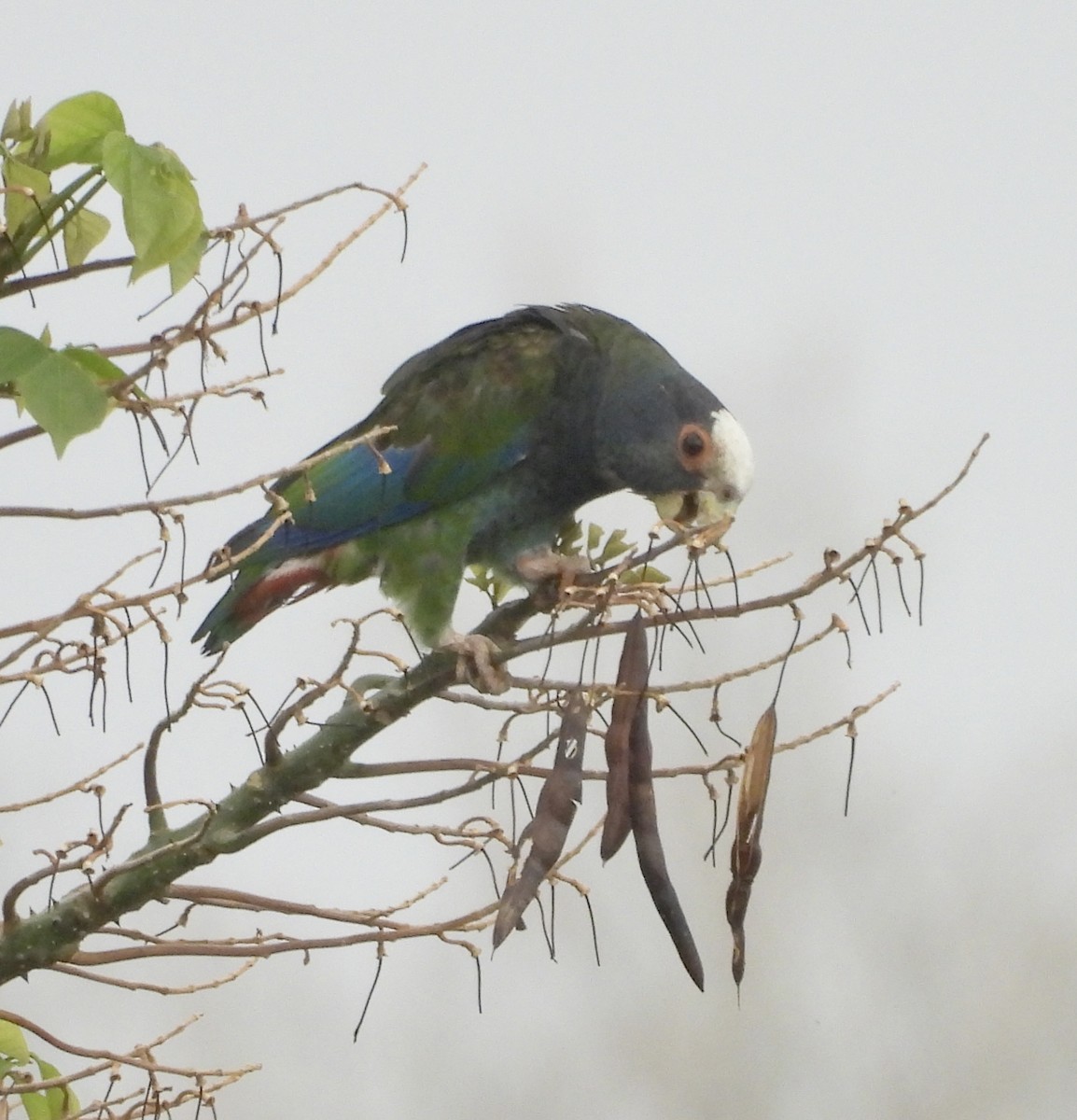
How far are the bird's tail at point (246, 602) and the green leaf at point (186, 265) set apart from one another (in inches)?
38.9

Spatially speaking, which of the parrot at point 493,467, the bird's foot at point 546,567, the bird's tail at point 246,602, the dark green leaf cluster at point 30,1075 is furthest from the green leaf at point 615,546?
the dark green leaf cluster at point 30,1075

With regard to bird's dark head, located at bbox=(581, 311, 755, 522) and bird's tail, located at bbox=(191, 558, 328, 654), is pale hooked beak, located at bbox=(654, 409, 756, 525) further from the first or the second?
bird's tail, located at bbox=(191, 558, 328, 654)

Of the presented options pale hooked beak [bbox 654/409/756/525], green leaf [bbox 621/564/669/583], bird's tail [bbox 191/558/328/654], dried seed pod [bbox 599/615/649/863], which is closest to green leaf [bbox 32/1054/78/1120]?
dried seed pod [bbox 599/615/649/863]

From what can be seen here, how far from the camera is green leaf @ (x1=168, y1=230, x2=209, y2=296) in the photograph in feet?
4.00

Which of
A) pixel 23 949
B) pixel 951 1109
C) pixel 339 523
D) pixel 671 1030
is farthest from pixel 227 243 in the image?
pixel 951 1109

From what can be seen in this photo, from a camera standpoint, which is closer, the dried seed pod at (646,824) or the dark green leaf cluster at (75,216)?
the dark green leaf cluster at (75,216)

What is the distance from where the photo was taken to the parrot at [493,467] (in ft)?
7.52

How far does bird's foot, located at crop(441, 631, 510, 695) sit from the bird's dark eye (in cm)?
61

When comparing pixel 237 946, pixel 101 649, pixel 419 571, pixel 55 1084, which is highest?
pixel 419 571

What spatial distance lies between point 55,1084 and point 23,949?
115mm

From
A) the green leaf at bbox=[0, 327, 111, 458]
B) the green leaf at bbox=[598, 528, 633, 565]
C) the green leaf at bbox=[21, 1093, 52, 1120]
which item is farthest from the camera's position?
the green leaf at bbox=[598, 528, 633, 565]

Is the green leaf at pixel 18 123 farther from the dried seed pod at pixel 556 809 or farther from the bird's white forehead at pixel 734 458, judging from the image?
the bird's white forehead at pixel 734 458

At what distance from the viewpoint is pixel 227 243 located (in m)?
1.32

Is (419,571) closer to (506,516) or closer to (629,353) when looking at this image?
(506,516)
